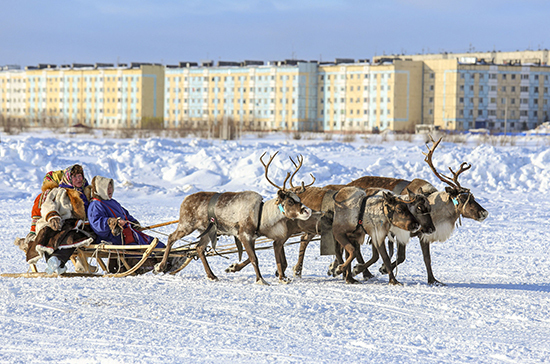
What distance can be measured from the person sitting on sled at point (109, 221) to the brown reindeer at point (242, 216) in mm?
572

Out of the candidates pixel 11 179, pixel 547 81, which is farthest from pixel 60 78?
pixel 11 179

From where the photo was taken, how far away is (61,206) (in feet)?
27.5

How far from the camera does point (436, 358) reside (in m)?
5.37

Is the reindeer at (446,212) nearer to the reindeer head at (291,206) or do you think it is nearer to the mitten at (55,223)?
the reindeer head at (291,206)

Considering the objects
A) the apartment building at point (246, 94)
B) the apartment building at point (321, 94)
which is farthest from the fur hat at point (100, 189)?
the apartment building at point (246, 94)

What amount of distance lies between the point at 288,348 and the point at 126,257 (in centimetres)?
370

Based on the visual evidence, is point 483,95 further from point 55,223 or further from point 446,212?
point 55,223

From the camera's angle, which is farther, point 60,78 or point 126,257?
point 60,78

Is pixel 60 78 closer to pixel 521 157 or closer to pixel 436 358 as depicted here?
pixel 521 157

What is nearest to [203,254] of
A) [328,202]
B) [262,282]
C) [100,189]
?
[262,282]

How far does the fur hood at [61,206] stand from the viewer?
326 inches

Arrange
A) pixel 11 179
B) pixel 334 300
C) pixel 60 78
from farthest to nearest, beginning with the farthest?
1. pixel 60 78
2. pixel 11 179
3. pixel 334 300

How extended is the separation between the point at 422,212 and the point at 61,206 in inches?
167

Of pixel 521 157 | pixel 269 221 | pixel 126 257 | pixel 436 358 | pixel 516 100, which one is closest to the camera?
pixel 436 358
